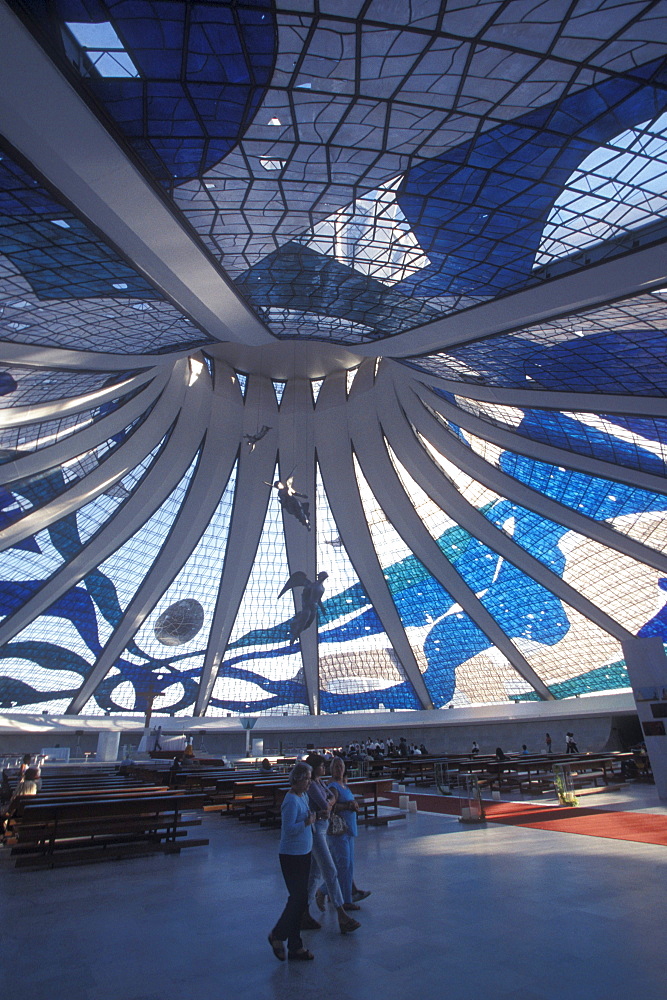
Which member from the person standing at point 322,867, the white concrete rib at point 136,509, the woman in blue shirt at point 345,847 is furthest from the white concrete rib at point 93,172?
the white concrete rib at point 136,509

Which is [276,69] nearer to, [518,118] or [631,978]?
[518,118]

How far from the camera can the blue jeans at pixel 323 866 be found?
18.1 ft

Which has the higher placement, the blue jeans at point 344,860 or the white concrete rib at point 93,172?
the white concrete rib at point 93,172

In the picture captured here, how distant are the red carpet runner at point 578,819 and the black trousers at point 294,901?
6.93 metres

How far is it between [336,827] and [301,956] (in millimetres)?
1344

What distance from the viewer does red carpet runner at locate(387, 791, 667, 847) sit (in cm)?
1032

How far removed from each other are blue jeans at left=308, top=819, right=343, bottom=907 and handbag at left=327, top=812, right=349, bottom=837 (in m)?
0.05

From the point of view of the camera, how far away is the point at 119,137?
10.2 m

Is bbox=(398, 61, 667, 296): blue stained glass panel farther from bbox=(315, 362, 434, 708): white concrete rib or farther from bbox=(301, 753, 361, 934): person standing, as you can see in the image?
bbox=(315, 362, 434, 708): white concrete rib

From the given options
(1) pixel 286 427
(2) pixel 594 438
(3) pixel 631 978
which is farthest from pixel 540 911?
(1) pixel 286 427

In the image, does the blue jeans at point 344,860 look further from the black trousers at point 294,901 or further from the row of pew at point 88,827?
the row of pew at point 88,827

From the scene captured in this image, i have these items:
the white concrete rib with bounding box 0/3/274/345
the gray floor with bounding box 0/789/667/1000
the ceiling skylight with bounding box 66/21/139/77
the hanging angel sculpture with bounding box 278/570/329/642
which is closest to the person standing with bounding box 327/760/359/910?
the gray floor with bounding box 0/789/667/1000

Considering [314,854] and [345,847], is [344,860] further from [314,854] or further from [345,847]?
[314,854]

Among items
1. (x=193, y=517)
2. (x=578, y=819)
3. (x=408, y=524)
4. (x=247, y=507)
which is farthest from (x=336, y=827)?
(x=247, y=507)
